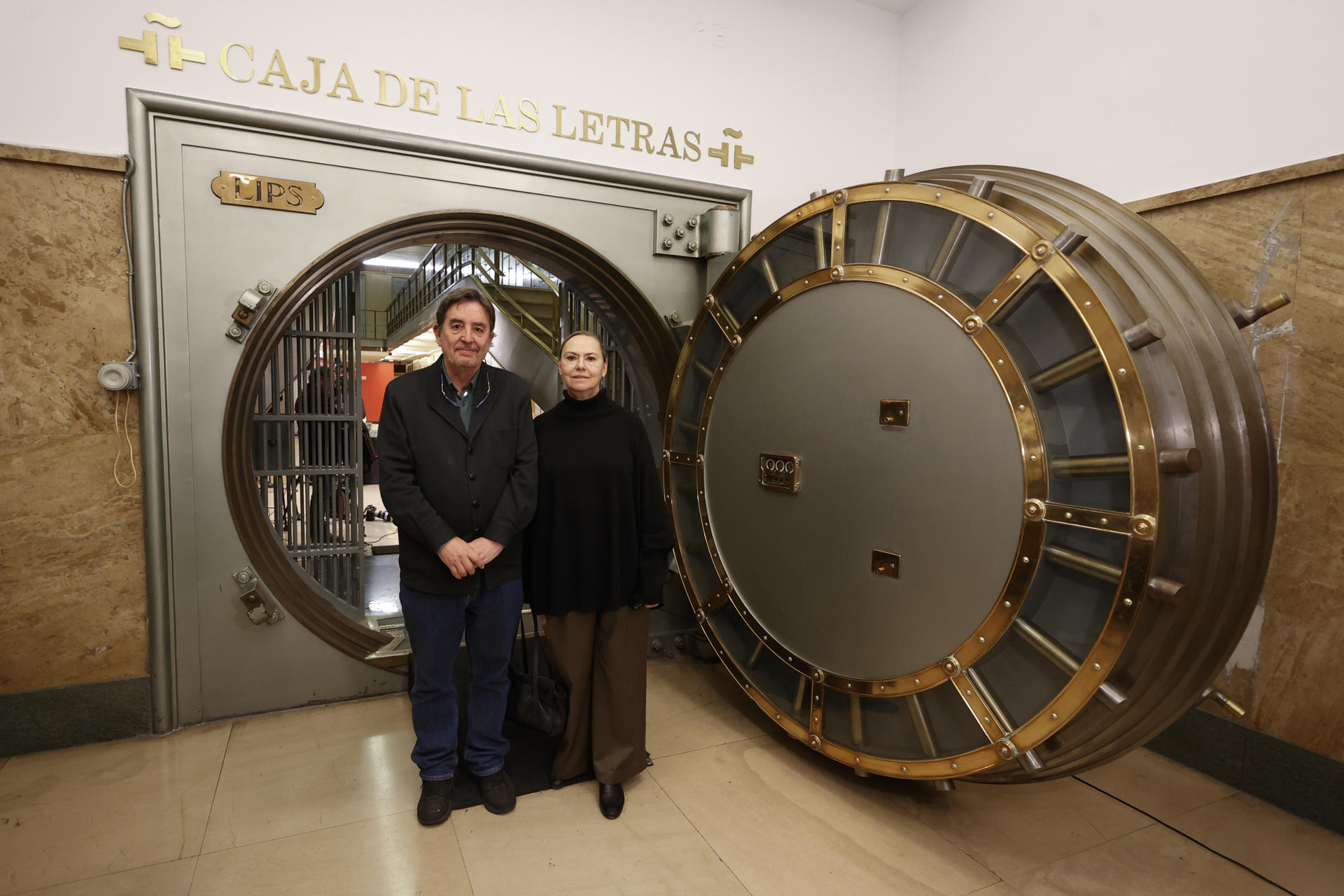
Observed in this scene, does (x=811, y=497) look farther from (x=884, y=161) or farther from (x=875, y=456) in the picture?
(x=884, y=161)

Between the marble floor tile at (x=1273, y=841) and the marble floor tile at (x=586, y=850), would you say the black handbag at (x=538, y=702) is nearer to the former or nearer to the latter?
the marble floor tile at (x=586, y=850)

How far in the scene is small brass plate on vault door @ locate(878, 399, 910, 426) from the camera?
1980 millimetres

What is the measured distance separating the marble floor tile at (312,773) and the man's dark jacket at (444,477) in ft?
2.47

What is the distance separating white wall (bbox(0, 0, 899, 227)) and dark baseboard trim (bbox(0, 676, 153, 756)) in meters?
1.87

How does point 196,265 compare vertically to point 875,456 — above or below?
above

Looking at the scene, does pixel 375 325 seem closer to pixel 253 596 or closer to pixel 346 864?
pixel 253 596

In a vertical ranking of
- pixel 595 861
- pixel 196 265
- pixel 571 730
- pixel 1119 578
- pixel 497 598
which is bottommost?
pixel 595 861

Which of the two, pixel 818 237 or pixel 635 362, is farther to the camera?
pixel 635 362

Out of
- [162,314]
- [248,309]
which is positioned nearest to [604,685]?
[248,309]

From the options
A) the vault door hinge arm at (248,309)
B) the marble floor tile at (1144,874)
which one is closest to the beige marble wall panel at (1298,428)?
the marble floor tile at (1144,874)

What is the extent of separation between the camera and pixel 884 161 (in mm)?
3615

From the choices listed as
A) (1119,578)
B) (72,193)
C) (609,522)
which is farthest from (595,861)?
(72,193)

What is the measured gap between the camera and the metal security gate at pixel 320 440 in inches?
140

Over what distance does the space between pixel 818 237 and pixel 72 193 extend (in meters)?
2.50
